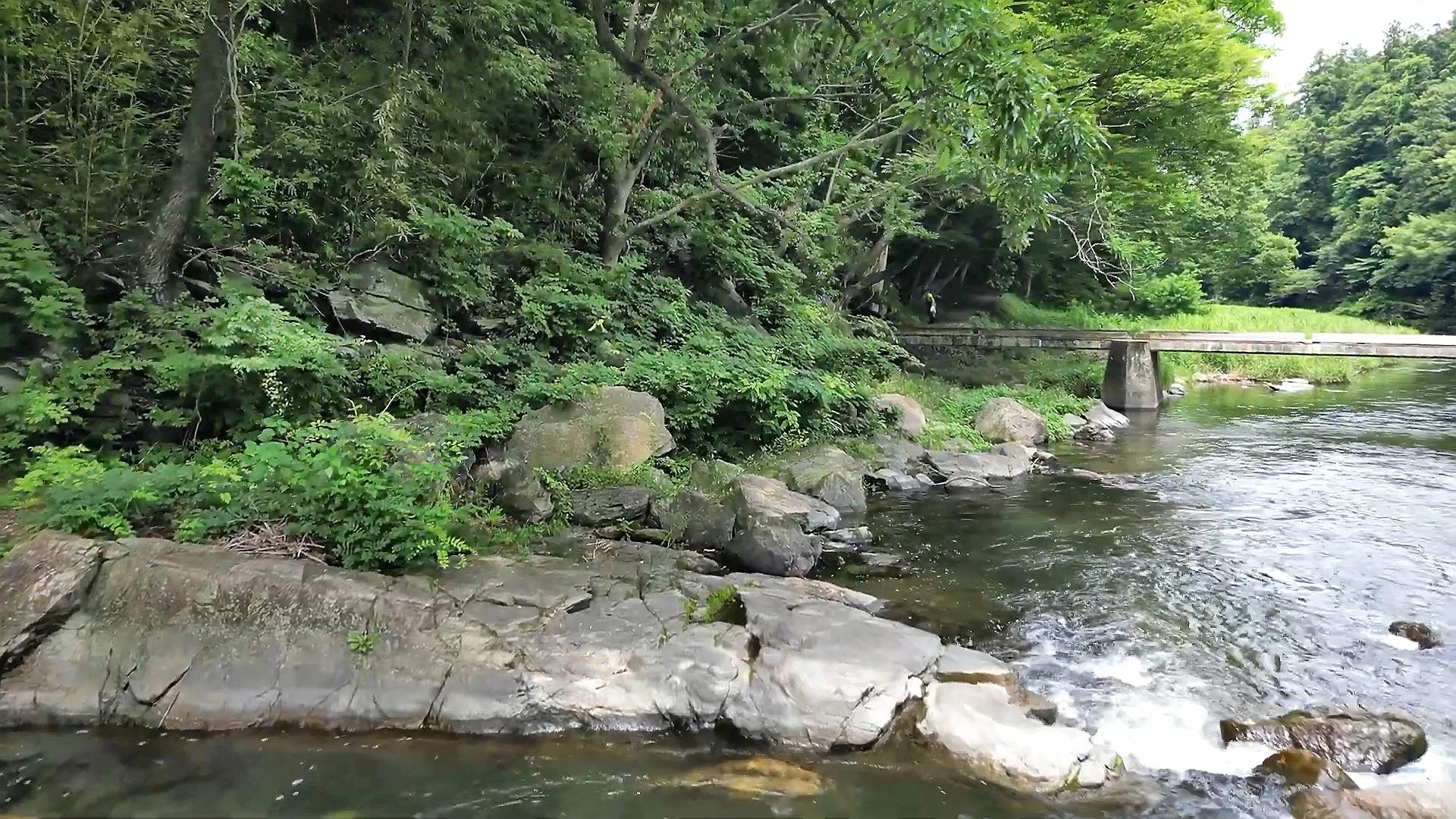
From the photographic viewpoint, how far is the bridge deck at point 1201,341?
16969 millimetres

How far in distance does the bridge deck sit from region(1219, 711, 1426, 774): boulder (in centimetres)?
1581

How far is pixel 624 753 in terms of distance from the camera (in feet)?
15.3

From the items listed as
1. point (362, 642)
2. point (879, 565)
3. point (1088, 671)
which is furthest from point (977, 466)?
point (362, 642)

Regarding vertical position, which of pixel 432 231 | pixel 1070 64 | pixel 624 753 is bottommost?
pixel 624 753

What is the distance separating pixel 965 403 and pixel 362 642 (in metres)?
13.9

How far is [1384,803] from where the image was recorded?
13.8 ft

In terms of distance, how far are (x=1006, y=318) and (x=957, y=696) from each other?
23.4 meters

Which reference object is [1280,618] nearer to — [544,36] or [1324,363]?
[544,36]

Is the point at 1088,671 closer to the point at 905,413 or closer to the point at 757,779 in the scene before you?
the point at 757,779

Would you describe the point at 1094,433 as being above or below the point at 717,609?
below

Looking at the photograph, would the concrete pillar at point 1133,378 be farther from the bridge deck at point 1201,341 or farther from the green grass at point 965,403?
the green grass at point 965,403

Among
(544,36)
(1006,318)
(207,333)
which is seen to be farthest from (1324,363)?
(207,333)

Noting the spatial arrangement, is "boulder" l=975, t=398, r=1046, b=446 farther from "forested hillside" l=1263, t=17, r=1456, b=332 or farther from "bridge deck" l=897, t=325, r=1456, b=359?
"forested hillside" l=1263, t=17, r=1456, b=332

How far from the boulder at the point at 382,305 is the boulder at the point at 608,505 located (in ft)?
9.90
